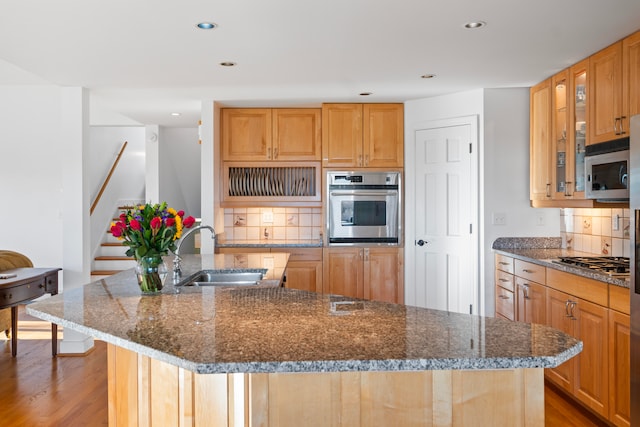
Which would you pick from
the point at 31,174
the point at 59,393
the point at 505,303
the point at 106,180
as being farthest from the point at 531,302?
the point at 106,180

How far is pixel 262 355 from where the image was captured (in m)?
1.33

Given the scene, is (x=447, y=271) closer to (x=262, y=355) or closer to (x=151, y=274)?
(x=151, y=274)

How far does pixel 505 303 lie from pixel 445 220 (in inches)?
39.2

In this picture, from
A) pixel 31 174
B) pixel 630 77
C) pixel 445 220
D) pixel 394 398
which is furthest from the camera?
pixel 31 174

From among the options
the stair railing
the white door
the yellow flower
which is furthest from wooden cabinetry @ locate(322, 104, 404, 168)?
the stair railing

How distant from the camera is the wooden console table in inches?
145

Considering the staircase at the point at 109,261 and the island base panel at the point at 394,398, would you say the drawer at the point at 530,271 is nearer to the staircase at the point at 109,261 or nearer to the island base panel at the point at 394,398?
the island base panel at the point at 394,398

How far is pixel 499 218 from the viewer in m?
4.44

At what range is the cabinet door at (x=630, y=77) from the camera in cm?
292

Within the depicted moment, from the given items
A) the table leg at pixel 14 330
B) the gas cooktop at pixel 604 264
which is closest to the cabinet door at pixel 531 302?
the gas cooktop at pixel 604 264

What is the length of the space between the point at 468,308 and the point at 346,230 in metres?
1.41

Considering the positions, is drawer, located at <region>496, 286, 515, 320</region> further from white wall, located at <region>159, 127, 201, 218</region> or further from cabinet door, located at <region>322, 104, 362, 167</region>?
white wall, located at <region>159, 127, 201, 218</region>

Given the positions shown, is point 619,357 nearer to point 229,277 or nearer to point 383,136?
point 229,277

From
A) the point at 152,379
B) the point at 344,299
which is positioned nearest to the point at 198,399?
the point at 152,379
